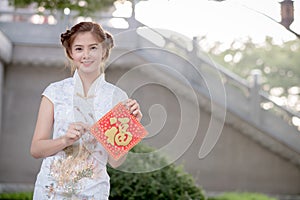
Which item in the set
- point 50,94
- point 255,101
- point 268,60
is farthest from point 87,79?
point 268,60

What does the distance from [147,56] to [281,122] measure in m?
2.38

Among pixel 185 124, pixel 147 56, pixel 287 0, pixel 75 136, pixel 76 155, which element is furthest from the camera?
pixel 147 56

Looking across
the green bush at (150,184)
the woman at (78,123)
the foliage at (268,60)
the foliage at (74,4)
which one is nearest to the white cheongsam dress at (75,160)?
the woman at (78,123)

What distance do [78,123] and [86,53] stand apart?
32 cm

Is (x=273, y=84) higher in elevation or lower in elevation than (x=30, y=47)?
lower

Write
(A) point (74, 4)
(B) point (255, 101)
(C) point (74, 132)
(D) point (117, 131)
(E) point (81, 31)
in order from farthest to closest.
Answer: (B) point (255, 101), (A) point (74, 4), (E) point (81, 31), (D) point (117, 131), (C) point (74, 132)

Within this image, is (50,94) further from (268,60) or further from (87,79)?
(268,60)

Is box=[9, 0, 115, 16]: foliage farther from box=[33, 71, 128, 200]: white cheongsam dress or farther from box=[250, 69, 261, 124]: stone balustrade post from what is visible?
box=[33, 71, 128, 200]: white cheongsam dress

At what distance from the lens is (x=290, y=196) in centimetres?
952

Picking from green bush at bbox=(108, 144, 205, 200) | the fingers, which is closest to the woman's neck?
the fingers

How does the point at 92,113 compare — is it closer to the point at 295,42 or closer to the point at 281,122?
the point at 281,122

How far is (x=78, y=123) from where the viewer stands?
7.31ft

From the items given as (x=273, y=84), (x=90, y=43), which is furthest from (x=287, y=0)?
(x=273, y=84)

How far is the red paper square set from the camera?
2.28 meters
